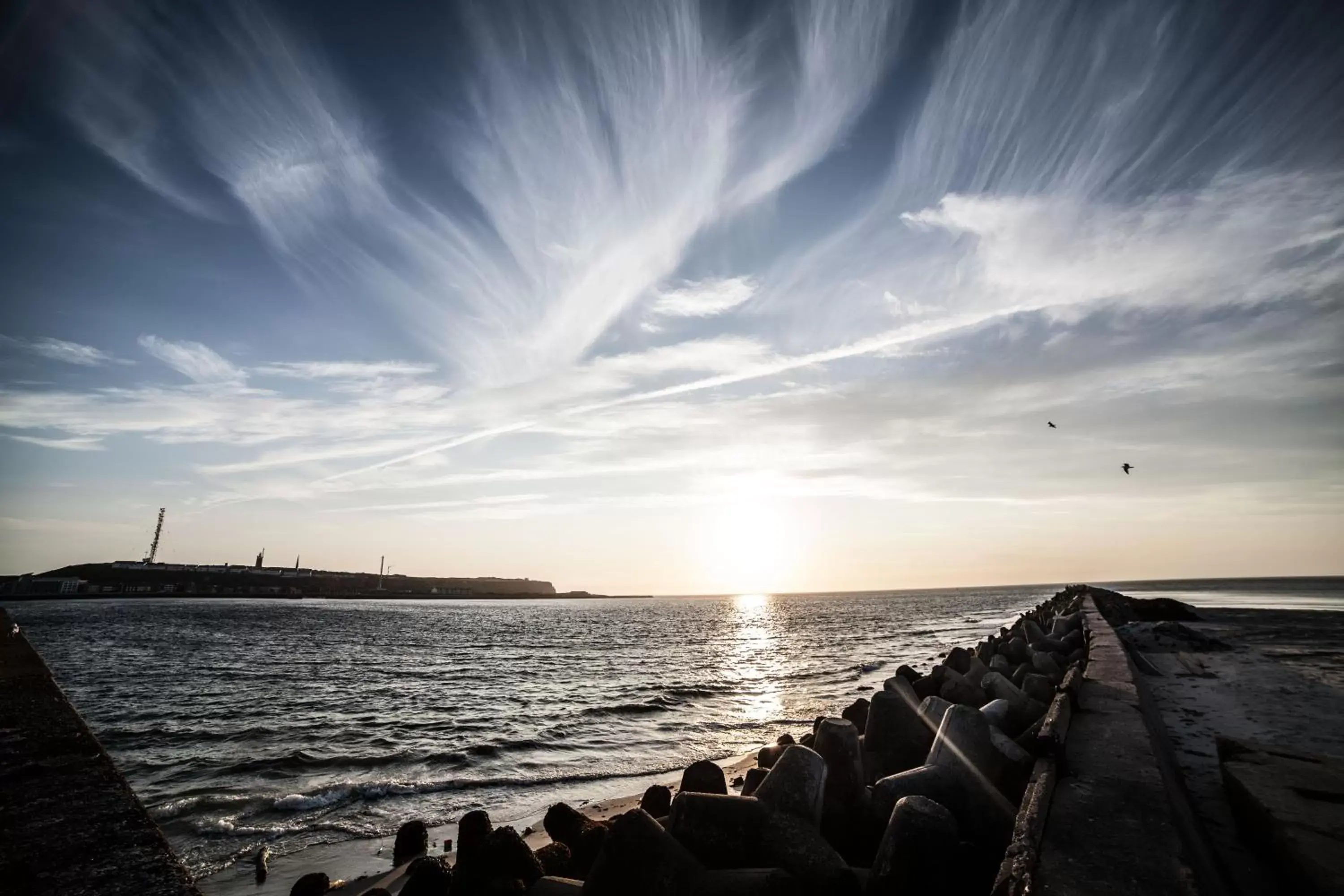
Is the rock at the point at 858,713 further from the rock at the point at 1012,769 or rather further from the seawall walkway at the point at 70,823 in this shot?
the seawall walkway at the point at 70,823

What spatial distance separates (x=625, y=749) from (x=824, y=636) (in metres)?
27.1

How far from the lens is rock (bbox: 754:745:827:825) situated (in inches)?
133

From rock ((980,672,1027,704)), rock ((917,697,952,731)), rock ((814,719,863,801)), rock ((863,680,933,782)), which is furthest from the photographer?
rock ((980,672,1027,704))

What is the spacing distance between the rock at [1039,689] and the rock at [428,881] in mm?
5683

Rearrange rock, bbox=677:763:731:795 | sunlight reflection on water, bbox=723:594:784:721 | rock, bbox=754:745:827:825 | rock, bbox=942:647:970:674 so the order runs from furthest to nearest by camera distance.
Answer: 1. sunlight reflection on water, bbox=723:594:784:721
2. rock, bbox=942:647:970:674
3. rock, bbox=677:763:731:795
4. rock, bbox=754:745:827:825

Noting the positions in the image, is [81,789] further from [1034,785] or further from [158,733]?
[158,733]

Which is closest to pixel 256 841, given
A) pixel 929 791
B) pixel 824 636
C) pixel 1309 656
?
pixel 929 791

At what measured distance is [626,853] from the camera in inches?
112

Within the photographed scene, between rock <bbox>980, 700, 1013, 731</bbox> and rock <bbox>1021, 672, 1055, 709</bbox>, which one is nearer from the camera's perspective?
rock <bbox>980, 700, 1013, 731</bbox>

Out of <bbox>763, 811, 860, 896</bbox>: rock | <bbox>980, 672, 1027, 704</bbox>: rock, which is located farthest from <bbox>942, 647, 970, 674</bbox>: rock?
<bbox>763, 811, 860, 896</bbox>: rock

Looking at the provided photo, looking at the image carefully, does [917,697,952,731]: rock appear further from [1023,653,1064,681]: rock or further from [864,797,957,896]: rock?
[1023,653,1064,681]: rock

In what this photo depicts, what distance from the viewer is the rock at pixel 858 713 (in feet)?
22.9

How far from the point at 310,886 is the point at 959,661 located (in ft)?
31.4

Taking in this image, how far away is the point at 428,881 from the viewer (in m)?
3.28
